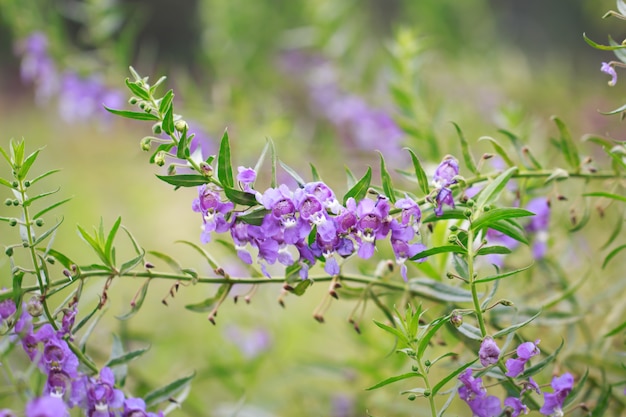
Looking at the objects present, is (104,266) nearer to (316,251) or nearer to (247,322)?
(316,251)

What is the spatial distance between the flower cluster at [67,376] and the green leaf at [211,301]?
104 mm

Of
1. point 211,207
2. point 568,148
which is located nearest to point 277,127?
point 568,148

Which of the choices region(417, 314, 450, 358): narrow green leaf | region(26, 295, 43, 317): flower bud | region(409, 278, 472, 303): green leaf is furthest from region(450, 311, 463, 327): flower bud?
region(26, 295, 43, 317): flower bud

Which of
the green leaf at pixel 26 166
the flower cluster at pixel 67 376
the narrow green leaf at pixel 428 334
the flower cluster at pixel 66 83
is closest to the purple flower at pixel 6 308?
the flower cluster at pixel 67 376

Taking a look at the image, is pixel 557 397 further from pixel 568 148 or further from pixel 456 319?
pixel 568 148

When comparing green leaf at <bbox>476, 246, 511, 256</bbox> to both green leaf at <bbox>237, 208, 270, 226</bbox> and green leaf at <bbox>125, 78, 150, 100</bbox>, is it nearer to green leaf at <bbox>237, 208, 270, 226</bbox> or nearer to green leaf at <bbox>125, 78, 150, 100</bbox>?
green leaf at <bbox>237, 208, 270, 226</bbox>

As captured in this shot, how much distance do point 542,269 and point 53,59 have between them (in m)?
1.05

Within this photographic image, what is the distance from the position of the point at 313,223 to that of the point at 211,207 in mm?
85

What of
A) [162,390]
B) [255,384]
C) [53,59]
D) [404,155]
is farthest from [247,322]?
[162,390]

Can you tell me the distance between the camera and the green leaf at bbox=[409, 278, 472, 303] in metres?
0.63

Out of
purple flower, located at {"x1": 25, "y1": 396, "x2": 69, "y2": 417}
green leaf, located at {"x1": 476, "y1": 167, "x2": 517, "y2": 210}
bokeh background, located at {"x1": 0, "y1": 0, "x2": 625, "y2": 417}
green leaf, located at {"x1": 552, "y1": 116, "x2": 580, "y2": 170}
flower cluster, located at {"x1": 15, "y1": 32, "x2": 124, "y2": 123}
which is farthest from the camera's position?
flower cluster, located at {"x1": 15, "y1": 32, "x2": 124, "y2": 123}

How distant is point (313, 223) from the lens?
0.52 metres

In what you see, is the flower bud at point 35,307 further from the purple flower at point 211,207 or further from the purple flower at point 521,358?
the purple flower at point 521,358

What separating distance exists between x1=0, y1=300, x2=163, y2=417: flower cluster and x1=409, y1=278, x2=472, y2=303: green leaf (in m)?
0.28
